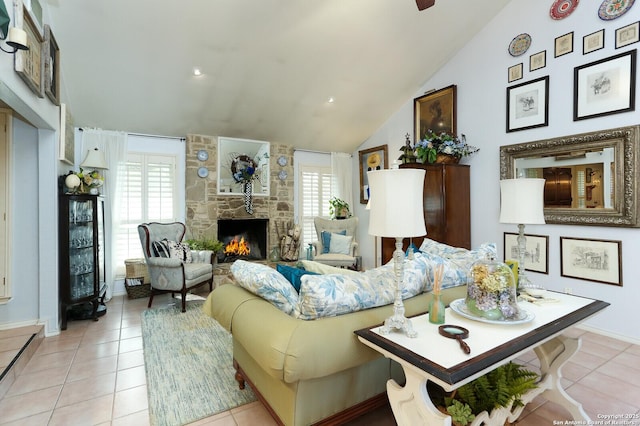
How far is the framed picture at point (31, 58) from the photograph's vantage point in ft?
7.81

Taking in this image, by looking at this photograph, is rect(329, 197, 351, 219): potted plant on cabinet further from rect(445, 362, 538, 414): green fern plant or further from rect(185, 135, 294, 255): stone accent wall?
rect(445, 362, 538, 414): green fern plant

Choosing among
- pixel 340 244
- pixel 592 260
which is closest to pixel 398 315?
pixel 592 260

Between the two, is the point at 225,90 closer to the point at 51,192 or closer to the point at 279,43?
the point at 279,43

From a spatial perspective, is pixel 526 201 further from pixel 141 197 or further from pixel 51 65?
pixel 141 197

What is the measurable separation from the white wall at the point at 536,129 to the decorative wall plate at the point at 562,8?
0.05m

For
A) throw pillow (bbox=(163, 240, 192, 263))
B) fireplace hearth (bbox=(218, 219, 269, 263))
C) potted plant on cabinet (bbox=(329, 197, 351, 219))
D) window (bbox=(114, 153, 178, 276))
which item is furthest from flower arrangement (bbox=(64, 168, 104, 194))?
potted plant on cabinet (bbox=(329, 197, 351, 219))

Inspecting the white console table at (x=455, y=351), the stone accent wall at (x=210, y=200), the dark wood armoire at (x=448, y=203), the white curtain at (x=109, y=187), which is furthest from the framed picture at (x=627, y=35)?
the white curtain at (x=109, y=187)

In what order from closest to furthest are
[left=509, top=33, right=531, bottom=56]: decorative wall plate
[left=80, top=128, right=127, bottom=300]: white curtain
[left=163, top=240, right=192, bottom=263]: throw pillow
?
[left=509, top=33, right=531, bottom=56]: decorative wall plate
[left=163, top=240, right=192, bottom=263]: throw pillow
[left=80, top=128, right=127, bottom=300]: white curtain

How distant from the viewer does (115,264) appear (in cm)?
482

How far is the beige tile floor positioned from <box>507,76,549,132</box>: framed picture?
244cm

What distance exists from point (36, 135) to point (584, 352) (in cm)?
582

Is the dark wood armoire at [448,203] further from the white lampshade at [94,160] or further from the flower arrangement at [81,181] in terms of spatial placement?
the white lampshade at [94,160]

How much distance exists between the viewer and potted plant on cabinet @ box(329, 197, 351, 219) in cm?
676

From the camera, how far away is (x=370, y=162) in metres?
6.50
